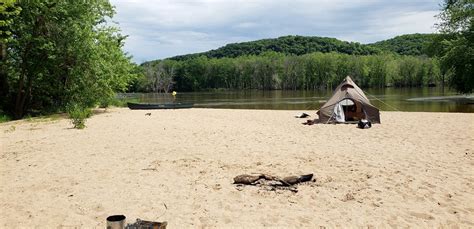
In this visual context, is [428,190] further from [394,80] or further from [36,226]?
[394,80]

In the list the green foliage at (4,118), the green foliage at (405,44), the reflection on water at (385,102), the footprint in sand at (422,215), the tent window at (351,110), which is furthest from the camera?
the green foliage at (405,44)


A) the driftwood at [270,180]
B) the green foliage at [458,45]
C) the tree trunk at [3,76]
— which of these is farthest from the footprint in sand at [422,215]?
the green foliage at [458,45]

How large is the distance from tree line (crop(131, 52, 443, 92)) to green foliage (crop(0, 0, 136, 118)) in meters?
68.5

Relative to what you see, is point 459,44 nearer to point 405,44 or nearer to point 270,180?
point 270,180

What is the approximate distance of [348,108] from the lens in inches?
705

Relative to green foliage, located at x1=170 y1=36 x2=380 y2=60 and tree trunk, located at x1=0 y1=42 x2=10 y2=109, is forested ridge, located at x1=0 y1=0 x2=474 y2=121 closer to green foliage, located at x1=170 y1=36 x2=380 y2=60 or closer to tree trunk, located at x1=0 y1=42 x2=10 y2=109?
tree trunk, located at x1=0 y1=42 x2=10 y2=109

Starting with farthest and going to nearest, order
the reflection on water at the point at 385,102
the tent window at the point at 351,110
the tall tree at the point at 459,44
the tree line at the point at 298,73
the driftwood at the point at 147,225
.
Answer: the tree line at the point at 298,73 → the tall tree at the point at 459,44 → the reflection on water at the point at 385,102 → the tent window at the point at 351,110 → the driftwood at the point at 147,225

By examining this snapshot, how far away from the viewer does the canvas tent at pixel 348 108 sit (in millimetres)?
17109

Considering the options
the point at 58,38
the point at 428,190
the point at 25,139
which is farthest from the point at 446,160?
the point at 58,38

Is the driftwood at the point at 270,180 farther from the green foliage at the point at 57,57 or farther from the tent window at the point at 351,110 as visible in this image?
the green foliage at the point at 57,57

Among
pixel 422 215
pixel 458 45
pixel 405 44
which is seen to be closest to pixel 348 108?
pixel 422 215

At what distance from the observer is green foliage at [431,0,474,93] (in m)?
33.6

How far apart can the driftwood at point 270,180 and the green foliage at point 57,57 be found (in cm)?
1468

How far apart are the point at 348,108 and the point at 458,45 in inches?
864
